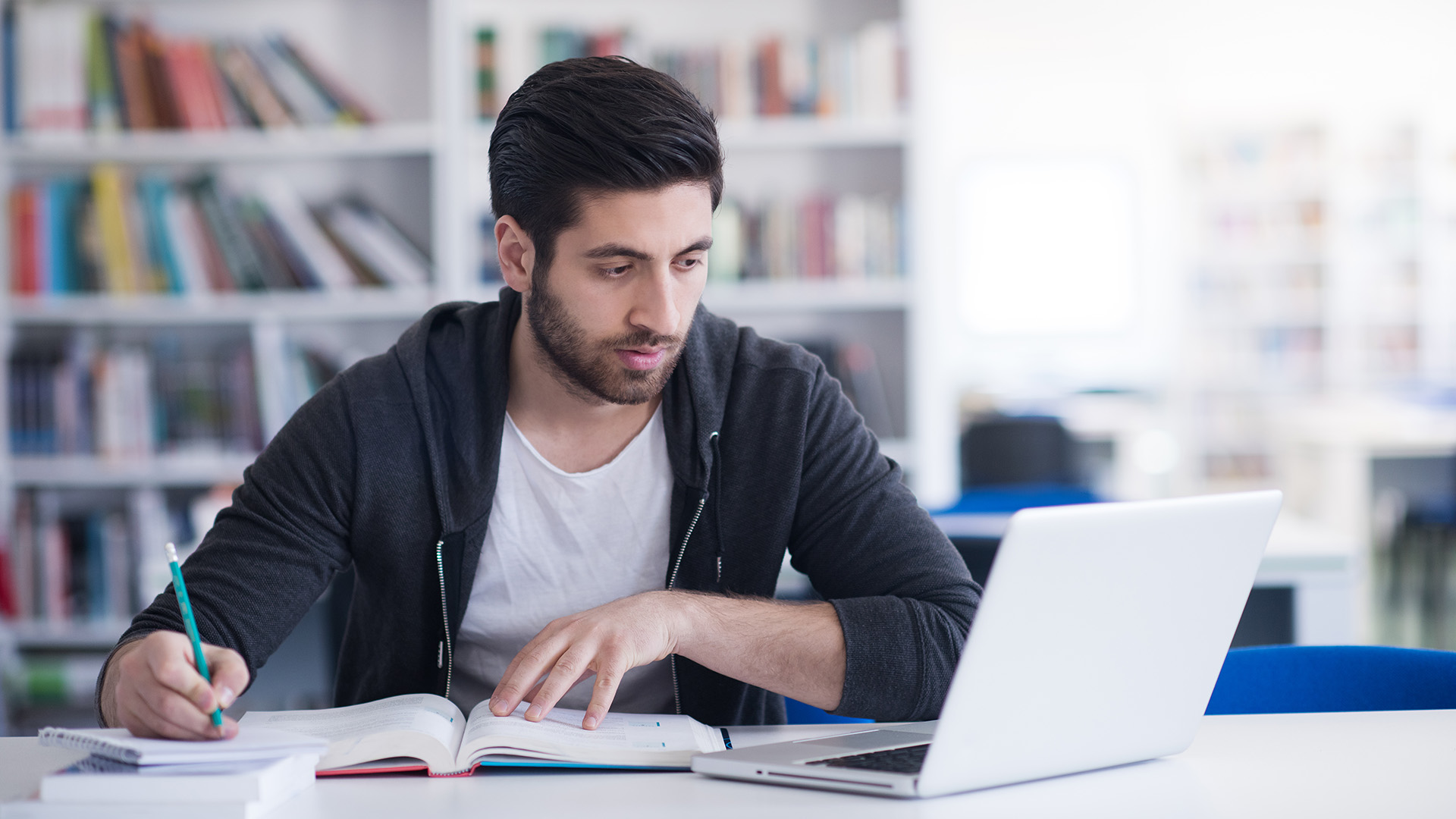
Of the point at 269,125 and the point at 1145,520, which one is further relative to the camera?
the point at 269,125

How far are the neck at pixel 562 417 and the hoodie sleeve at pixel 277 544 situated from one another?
0.20 m

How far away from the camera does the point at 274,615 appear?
1209 mm

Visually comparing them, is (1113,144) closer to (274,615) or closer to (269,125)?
(269,125)

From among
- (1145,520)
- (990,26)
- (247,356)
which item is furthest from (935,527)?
(990,26)

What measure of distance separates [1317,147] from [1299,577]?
5866mm

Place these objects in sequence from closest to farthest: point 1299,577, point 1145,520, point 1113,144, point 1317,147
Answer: point 1145,520 → point 1299,577 → point 1317,147 → point 1113,144

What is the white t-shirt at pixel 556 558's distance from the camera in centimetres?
133

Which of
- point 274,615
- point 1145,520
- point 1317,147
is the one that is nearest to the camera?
point 1145,520

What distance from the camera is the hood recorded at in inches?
50.9

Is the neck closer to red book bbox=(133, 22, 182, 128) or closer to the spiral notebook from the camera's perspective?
the spiral notebook

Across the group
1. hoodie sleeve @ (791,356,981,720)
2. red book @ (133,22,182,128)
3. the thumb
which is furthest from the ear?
red book @ (133,22,182,128)

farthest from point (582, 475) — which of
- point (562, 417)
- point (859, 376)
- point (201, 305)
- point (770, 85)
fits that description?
point (201, 305)

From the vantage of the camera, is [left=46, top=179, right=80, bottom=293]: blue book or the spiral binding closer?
the spiral binding

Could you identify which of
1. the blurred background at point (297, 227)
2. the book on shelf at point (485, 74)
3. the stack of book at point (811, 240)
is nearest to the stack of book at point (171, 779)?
the blurred background at point (297, 227)
